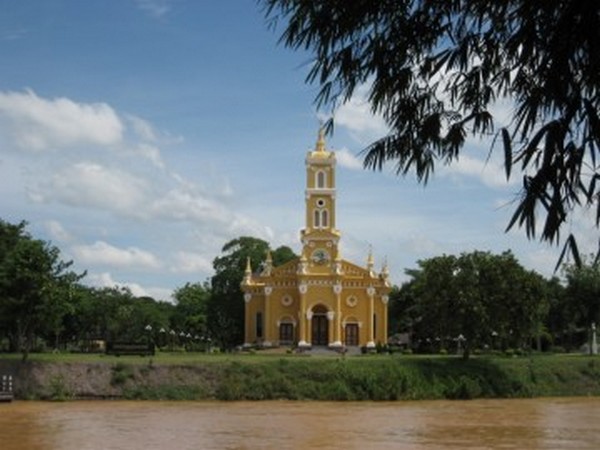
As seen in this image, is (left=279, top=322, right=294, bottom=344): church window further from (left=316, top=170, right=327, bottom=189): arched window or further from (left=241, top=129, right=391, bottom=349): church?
(left=316, top=170, right=327, bottom=189): arched window

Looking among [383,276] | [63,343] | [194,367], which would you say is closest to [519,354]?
[383,276]

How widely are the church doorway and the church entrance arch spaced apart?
1730 millimetres

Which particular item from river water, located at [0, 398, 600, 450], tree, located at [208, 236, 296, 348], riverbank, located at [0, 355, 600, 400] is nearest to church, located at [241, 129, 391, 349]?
tree, located at [208, 236, 296, 348]

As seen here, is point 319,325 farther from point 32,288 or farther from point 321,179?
point 32,288

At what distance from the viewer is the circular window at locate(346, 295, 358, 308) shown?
70562 millimetres

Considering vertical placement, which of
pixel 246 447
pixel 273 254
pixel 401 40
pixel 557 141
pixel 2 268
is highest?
pixel 273 254

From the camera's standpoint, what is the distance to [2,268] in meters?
44.1

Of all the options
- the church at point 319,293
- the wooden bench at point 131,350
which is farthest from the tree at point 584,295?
the wooden bench at point 131,350

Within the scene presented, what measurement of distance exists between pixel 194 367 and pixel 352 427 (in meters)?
15.8

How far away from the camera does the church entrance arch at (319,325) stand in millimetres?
69562

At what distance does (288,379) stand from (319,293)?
24.0 meters

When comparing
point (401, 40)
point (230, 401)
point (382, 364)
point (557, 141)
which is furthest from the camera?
point (382, 364)

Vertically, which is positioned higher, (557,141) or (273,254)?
(273,254)

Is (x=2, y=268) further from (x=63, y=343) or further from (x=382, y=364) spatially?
(x=63, y=343)
